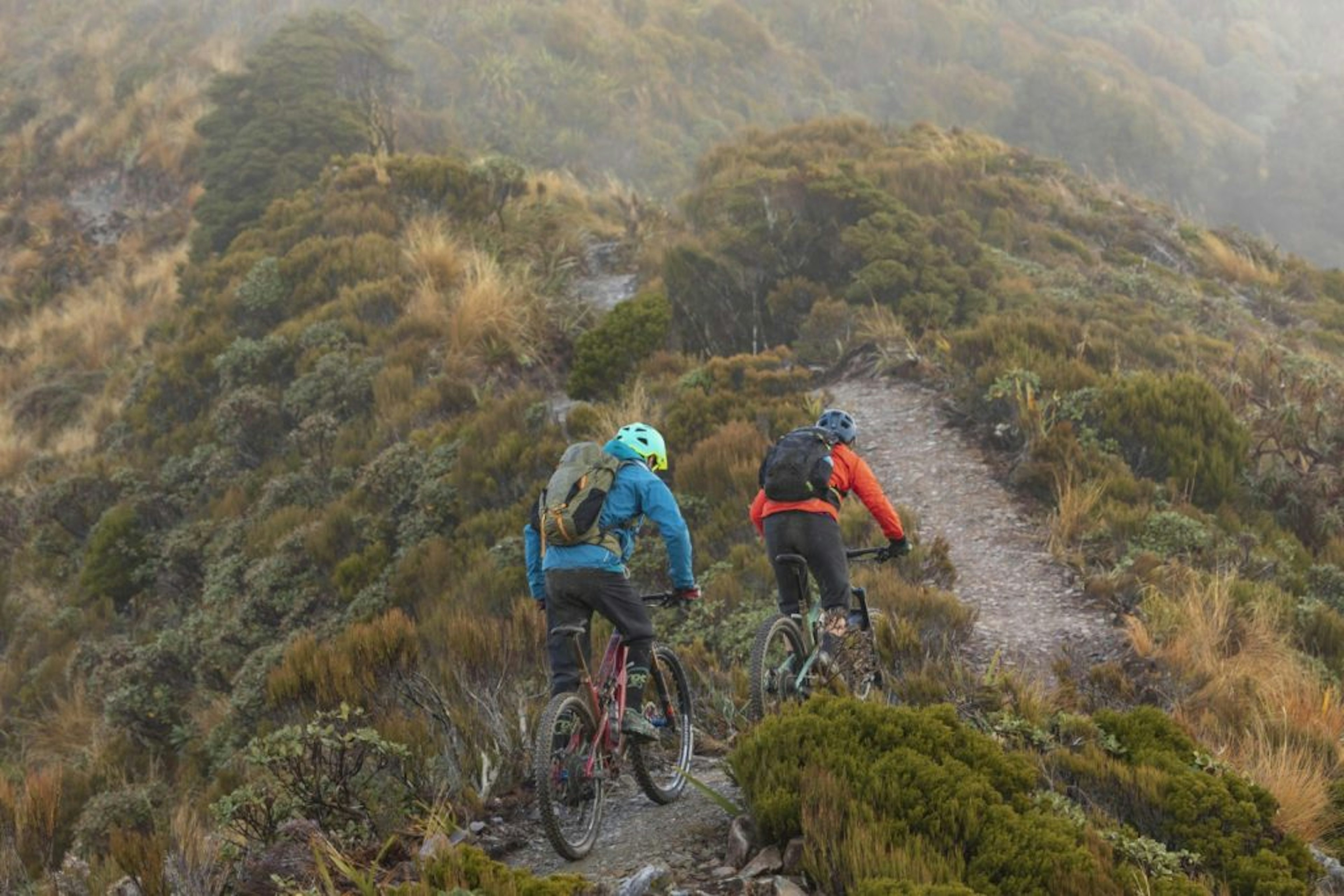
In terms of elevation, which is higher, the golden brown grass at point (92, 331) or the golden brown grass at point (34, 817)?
the golden brown grass at point (34, 817)

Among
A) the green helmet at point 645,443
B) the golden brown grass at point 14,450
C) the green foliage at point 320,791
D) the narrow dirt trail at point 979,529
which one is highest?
the green helmet at point 645,443

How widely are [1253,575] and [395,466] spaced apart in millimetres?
7357

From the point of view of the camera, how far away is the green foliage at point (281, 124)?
56.2 ft

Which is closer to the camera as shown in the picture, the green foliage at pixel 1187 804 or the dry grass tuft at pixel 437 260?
the green foliage at pixel 1187 804

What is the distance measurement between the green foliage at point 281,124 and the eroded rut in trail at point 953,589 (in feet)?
34.1

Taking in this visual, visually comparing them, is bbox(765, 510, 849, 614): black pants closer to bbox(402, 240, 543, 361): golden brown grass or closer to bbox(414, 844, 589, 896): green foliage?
bbox(414, 844, 589, 896): green foliage

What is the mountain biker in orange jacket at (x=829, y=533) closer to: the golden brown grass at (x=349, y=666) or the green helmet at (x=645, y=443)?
the green helmet at (x=645, y=443)

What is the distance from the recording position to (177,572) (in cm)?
1054

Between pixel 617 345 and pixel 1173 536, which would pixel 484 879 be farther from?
pixel 617 345

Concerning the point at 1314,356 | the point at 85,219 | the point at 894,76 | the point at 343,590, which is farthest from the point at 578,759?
the point at 894,76

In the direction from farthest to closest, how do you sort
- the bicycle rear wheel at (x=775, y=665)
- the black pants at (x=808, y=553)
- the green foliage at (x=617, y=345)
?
the green foliage at (x=617, y=345), the black pants at (x=808, y=553), the bicycle rear wheel at (x=775, y=665)

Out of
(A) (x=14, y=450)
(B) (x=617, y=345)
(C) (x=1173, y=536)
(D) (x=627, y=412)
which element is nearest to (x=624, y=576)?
(C) (x=1173, y=536)

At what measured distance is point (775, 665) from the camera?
5.35 m

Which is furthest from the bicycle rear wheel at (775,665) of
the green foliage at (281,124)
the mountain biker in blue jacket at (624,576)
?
the green foliage at (281,124)
